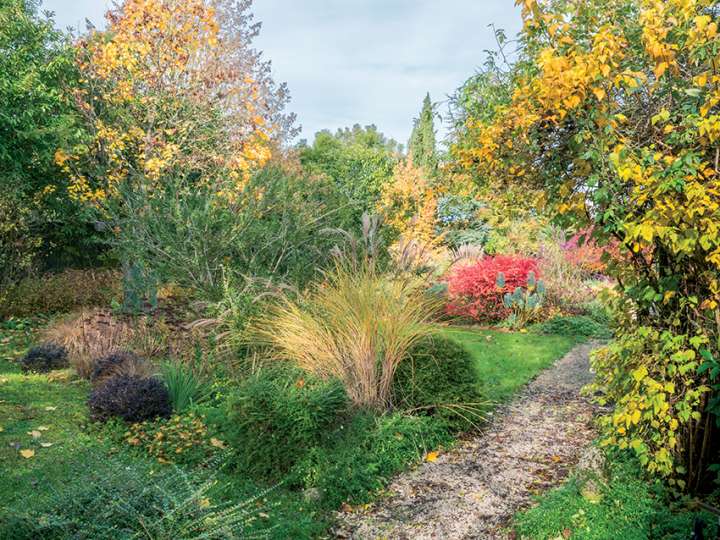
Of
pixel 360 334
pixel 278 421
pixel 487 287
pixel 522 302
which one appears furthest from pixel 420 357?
pixel 487 287

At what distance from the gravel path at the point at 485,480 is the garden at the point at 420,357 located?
0.02m

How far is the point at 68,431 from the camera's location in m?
4.39

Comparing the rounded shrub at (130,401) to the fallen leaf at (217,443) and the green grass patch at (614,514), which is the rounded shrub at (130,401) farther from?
the green grass patch at (614,514)

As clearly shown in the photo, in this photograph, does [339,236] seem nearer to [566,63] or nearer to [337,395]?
[337,395]

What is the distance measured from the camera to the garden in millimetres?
2734

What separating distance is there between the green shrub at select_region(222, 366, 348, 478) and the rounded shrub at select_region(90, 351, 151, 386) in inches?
77.0

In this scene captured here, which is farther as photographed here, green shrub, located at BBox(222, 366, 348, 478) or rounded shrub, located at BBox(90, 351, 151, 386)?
rounded shrub, located at BBox(90, 351, 151, 386)

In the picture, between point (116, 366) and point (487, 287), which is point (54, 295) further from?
point (487, 287)

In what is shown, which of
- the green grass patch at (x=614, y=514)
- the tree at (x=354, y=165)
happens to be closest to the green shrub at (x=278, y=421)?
the green grass patch at (x=614, y=514)

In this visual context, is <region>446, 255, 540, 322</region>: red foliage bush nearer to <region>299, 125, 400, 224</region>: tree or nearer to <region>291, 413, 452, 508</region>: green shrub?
<region>291, 413, 452, 508</region>: green shrub

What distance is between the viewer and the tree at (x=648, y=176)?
2670 millimetres

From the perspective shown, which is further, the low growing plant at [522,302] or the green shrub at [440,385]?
the low growing plant at [522,302]

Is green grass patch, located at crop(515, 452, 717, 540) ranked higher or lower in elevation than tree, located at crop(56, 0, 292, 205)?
lower

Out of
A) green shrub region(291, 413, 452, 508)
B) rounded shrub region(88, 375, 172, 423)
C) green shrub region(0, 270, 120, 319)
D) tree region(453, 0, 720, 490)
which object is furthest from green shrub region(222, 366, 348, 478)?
green shrub region(0, 270, 120, 319)
